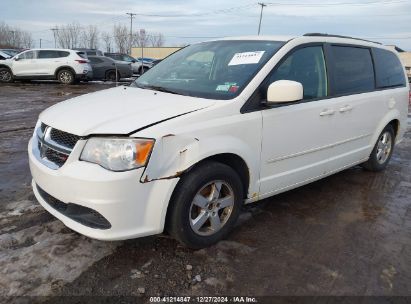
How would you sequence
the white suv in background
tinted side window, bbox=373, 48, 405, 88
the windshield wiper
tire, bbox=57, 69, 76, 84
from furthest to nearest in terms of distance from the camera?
tire, bbox=57, 69, 76, 84
the white suv in background
tinted side window, bbox=373, 48, 405, 88
the windshield wiper

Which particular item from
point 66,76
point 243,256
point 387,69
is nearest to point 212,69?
point 243,256

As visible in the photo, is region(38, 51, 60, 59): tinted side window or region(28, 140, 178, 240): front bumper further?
region(38, 51, 60, 59): tinted side window

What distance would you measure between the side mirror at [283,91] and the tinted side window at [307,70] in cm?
23

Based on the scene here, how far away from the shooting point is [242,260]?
306 cm

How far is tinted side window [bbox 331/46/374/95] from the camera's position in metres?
4.23

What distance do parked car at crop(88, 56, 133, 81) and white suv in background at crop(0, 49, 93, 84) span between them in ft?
5.23

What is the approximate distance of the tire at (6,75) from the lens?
18.8 metres

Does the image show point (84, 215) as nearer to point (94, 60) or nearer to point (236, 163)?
point (236, 163)

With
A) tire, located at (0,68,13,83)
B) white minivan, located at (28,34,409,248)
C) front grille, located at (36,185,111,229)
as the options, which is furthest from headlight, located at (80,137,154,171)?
tire, located at (0,68,13,83)

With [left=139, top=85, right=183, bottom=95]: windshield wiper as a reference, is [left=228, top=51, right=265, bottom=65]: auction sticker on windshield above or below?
above

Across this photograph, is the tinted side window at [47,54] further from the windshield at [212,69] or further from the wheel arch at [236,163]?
the wheel arch at [236,163]

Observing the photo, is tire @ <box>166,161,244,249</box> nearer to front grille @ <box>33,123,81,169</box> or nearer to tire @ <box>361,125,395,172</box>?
front grille @ <box>33,123,81,169</box>

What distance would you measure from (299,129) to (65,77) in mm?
17010

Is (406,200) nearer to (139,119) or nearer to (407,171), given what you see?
(407,171)
